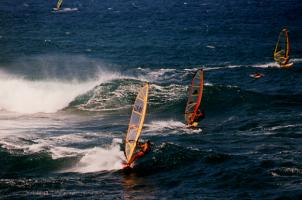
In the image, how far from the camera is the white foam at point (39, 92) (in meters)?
52.7

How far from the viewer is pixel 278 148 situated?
113 ft

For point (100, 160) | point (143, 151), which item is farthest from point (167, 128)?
point (143, 151)

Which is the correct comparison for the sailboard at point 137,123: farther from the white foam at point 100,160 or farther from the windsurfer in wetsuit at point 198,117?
the windsurfer in wetsuit at point 198,117

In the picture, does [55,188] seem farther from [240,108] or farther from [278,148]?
[240,108]

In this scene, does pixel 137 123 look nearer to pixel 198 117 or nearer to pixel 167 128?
pixel 198 117

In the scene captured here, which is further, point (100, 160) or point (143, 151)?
point (100, 160)

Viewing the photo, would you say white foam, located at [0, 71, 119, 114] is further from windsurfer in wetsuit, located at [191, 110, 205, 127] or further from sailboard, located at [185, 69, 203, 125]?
sailboard, located at [185, 69, 203, 125]

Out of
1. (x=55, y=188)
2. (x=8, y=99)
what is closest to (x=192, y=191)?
(x=55, y=188)

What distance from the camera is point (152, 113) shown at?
47.7 meters

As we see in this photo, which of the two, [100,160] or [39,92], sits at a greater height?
[39,92]

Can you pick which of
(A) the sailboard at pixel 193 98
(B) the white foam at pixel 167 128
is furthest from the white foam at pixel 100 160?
(A) the sailboard at pixel 193 98

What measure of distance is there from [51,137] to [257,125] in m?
16.4

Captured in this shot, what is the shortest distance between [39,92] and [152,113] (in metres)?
16.0

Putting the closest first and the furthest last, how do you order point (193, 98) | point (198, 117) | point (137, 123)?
point (137, 123) < point (198, 117) < point (193, 98)
